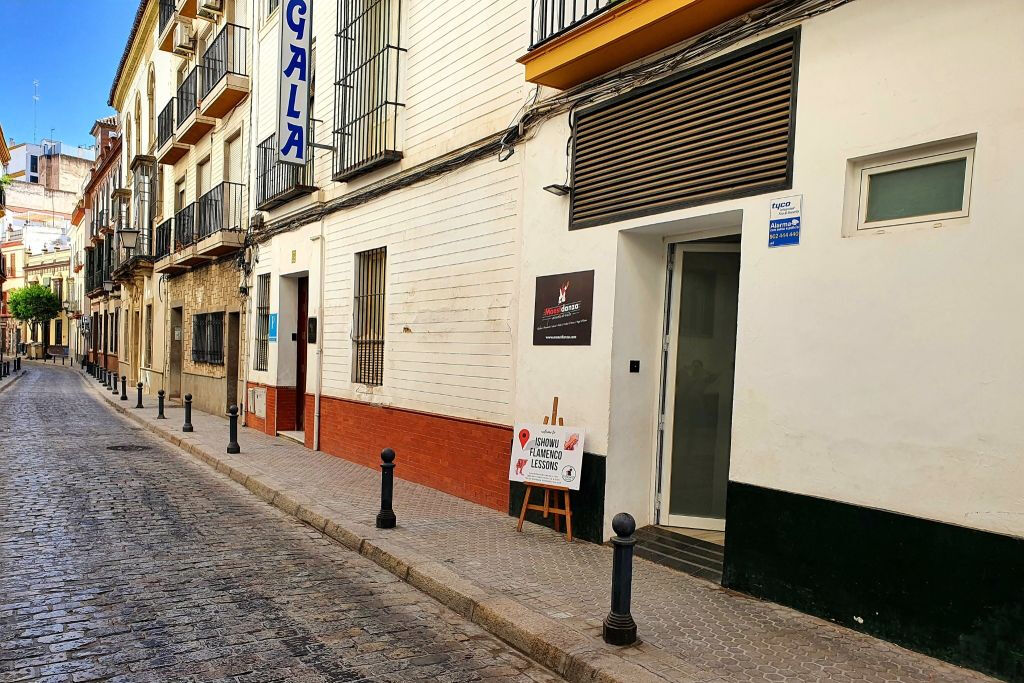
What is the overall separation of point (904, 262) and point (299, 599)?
456 centimetres

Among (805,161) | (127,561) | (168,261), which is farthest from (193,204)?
(805,161)

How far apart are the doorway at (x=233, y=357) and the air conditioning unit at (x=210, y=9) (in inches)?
284

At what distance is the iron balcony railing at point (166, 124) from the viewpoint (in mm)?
20734

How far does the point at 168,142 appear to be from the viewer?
2064 cm

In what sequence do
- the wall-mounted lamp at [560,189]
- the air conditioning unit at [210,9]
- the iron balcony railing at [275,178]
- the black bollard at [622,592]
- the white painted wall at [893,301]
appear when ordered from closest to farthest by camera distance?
the white painted wall at [893,301] → the black bollard at [622,592] → the wall-mounted lamp at [560,189] → the iron balcony railing at [275,178] → the air conditioning unit at [210,9]

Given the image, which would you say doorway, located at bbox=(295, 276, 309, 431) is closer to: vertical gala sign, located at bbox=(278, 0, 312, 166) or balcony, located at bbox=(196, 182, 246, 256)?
balcony, located at bbox=(196, 182, 246, 256)

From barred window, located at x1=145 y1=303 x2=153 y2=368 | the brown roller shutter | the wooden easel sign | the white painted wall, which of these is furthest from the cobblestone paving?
barred window, located at x1=145 y1=303 x2=153 y2=368

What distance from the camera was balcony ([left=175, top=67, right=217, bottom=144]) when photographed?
17625 millimetres

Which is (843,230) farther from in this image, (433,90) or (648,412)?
(433,90)

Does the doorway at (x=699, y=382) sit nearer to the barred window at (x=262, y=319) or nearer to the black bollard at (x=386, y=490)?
the black bollard at (x=386, y=490)

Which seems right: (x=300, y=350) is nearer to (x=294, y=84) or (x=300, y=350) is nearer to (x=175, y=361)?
(x=294, y=84)

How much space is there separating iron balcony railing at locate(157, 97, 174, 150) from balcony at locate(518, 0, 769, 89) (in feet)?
56.4

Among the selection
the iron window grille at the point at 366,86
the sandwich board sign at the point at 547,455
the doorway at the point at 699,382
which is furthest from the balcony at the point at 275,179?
the doorway at the point at 699,382

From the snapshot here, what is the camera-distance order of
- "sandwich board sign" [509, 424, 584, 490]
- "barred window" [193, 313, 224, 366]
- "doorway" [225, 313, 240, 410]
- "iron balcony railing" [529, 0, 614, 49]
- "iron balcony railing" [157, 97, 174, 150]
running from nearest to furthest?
"iron balcony railing" [529, 0, 614, 49]
"sandwich board sign" [509, 424, 584, 490]
"doorway" [225, 313, 240, 410]
"barred window" [193, 313, 224, 366]
"iron balcony railing" [157, 97, 174, 150]
